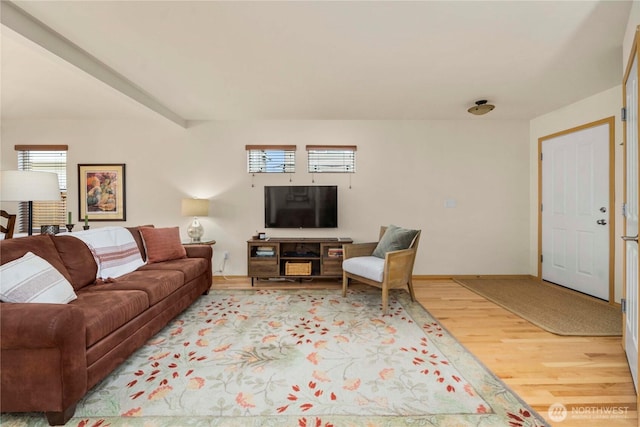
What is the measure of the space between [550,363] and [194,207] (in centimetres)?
396

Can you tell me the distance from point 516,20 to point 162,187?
14.5 ft

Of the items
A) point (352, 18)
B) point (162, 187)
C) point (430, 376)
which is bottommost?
point (430, 376)

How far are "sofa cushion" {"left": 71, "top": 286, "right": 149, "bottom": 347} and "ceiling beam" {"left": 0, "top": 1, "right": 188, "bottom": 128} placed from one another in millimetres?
1852

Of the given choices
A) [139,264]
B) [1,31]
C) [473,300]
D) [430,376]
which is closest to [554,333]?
[473,300]

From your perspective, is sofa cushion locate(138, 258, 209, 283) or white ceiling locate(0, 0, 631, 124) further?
sofa cushion locate(138, 258, 209, 283)

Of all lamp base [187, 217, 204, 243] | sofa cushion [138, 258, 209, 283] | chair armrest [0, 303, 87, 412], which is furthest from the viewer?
lamp base [187, 217, 204, 243]

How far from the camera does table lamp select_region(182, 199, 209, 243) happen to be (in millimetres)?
3684

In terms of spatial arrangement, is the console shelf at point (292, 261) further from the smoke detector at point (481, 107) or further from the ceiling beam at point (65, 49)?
the smoke detector at point (481, 107)

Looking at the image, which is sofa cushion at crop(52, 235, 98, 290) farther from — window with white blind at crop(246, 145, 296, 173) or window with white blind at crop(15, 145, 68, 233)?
window with white blind at crop(15, 145, 68, 233)

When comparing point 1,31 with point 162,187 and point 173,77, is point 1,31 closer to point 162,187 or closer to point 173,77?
point 173,77

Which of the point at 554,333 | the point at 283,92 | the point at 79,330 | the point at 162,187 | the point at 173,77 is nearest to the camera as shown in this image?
the point at 79,330

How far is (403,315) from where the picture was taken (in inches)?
107

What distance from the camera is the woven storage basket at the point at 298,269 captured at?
12.1 feet

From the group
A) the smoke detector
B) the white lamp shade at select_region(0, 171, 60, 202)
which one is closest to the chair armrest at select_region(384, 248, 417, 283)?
the smoke detector
